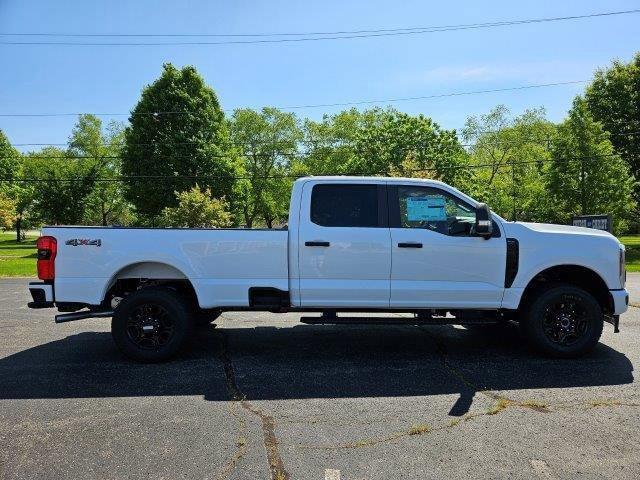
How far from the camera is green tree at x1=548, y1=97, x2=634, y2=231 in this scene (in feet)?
88.2

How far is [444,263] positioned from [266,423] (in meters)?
2.78

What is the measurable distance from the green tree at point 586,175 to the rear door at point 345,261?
2513 centimetres

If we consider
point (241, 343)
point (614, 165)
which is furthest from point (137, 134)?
point (241, 343)

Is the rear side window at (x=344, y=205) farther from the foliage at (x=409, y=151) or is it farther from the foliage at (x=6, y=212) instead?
the foliage at (x=6, y=212)

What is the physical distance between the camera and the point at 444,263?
227 inches

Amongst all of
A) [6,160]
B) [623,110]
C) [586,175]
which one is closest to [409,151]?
[586,175]

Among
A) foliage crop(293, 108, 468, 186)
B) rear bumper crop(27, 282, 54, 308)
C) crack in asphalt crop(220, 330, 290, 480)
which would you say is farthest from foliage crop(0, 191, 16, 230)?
crack in asphalt crop(220, 330, 290, 480)

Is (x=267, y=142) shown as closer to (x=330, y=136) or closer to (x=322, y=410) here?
(x=330, y=136)

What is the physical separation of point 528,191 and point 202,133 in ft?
90.7

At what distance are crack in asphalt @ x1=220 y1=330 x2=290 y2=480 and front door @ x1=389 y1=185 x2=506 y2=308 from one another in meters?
2.00

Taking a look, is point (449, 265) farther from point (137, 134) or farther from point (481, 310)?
point (137, 134)

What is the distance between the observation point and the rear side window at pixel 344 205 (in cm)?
586

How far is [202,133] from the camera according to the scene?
36969 millimetres

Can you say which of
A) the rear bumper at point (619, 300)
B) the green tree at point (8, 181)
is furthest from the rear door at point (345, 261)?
the green tree at point (8, 181)
